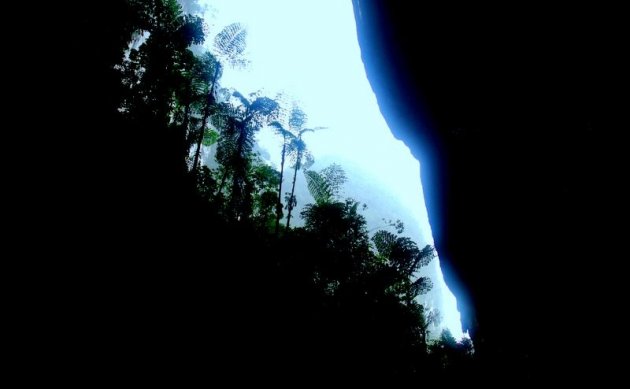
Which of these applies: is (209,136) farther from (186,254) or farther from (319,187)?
(186,254)

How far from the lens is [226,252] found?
37.6 ft

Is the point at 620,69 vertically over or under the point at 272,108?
under

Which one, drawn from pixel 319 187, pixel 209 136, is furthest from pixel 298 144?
pixel 209 136

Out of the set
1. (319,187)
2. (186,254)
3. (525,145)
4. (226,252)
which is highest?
(319,187)

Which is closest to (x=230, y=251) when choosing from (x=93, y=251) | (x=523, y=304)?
(x=93, y=251)

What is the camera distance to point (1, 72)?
760cm

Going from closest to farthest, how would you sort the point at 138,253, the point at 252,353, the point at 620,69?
1. the point at 620,69
2. the point at 138,253
3. the point at 252,353

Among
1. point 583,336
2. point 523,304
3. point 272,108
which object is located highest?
point 272,108

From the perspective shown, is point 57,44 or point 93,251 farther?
point 57,44

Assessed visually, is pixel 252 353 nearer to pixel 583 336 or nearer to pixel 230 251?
pixel 230 251

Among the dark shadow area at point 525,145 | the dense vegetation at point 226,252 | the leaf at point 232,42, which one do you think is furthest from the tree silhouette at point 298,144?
the dark shadow area at point 525,145

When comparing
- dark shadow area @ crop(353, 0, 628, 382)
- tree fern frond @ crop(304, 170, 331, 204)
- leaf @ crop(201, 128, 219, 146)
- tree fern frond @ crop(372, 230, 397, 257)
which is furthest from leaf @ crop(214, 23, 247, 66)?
dark shadow area @ crop(353, 0, 628, 382)

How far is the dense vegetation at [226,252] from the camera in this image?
8.39 meters

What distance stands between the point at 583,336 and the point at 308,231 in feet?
40.2
